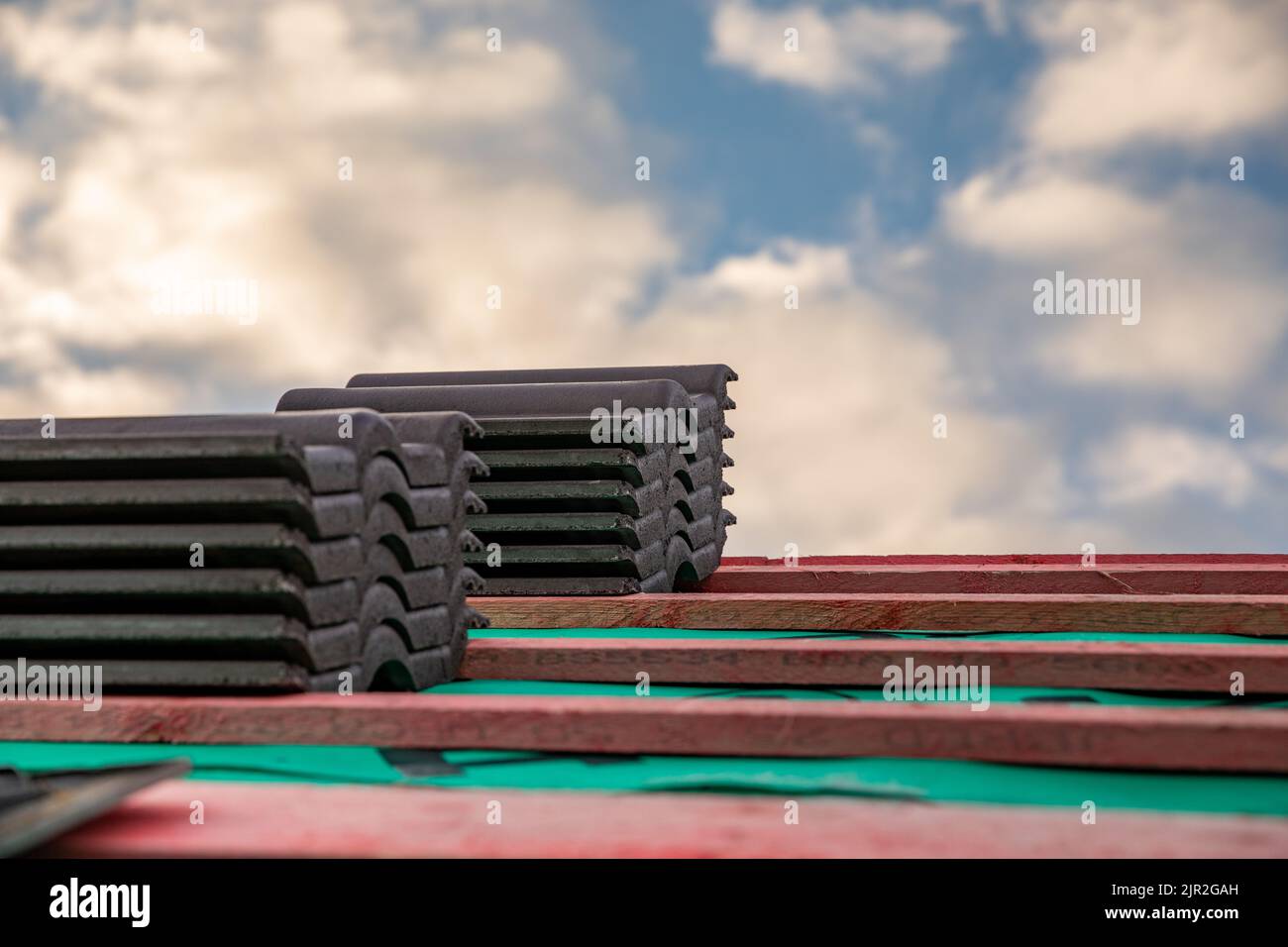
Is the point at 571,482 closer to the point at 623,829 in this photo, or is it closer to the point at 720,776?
the point at 720,776

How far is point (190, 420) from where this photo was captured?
357cm

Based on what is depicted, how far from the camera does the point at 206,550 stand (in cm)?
321

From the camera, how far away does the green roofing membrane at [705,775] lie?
248 centimetres

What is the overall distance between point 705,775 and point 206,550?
130 centimetres

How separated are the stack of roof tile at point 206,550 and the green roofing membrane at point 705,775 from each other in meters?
0.27

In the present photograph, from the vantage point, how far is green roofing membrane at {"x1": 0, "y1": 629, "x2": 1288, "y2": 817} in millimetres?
2479

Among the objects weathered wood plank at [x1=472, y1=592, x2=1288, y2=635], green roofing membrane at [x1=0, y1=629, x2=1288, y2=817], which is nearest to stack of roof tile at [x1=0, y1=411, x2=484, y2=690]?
green roofing membrane at [x1=0, y1=629, x2=1288, y2=817]

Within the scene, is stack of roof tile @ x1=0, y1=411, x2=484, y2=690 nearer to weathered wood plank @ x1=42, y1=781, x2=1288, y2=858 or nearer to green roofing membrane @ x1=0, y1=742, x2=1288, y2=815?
green roofing membrane @ x1=0, y1=742, x2=1288, y2=815

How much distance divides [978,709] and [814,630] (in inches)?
75.5

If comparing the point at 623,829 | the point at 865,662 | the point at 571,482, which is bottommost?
the point at 623,829

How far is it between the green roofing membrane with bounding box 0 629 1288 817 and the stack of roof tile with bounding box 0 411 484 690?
10.8 inches

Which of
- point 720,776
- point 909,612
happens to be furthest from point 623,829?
point 909,612
